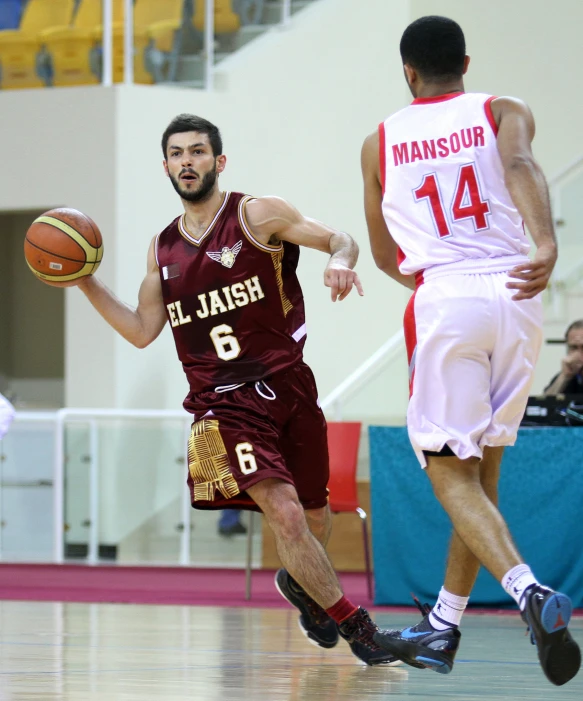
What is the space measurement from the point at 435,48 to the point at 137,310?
1.48 m

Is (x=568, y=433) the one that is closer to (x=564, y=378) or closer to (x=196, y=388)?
(x=564, y=378)

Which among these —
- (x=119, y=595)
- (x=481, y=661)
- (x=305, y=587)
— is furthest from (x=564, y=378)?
(x=305, y=587)

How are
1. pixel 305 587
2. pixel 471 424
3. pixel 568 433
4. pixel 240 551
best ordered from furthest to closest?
pixel 240 551, pixel 568 433, pixel 305 587, pixel 471 424

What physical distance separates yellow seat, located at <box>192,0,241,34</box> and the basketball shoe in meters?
7.31

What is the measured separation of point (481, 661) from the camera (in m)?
4.13

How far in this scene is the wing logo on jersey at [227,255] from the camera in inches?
160

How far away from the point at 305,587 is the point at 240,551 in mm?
4571

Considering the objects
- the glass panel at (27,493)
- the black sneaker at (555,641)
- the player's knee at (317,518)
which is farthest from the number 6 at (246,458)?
the glass panel at (27,493)

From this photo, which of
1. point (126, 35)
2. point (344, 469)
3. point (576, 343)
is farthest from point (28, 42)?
point (576, 343)

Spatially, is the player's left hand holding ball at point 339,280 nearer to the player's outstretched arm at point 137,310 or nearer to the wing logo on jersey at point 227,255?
the wing logo on jersey at point 227,255

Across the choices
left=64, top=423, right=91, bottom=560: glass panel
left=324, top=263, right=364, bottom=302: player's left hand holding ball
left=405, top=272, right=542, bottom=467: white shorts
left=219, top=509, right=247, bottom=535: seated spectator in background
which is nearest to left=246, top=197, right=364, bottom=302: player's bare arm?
left=324, top=263, right=364, bottom=302: player's left hand holding ball

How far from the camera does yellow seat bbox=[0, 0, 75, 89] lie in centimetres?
960

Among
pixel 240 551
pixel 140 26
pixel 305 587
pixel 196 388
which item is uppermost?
pixel 140 26

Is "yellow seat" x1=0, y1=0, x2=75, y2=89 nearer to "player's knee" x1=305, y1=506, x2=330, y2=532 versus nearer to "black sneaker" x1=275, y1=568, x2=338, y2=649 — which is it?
"player's knee" x1=305, y1=506, x2=330, y2=532
